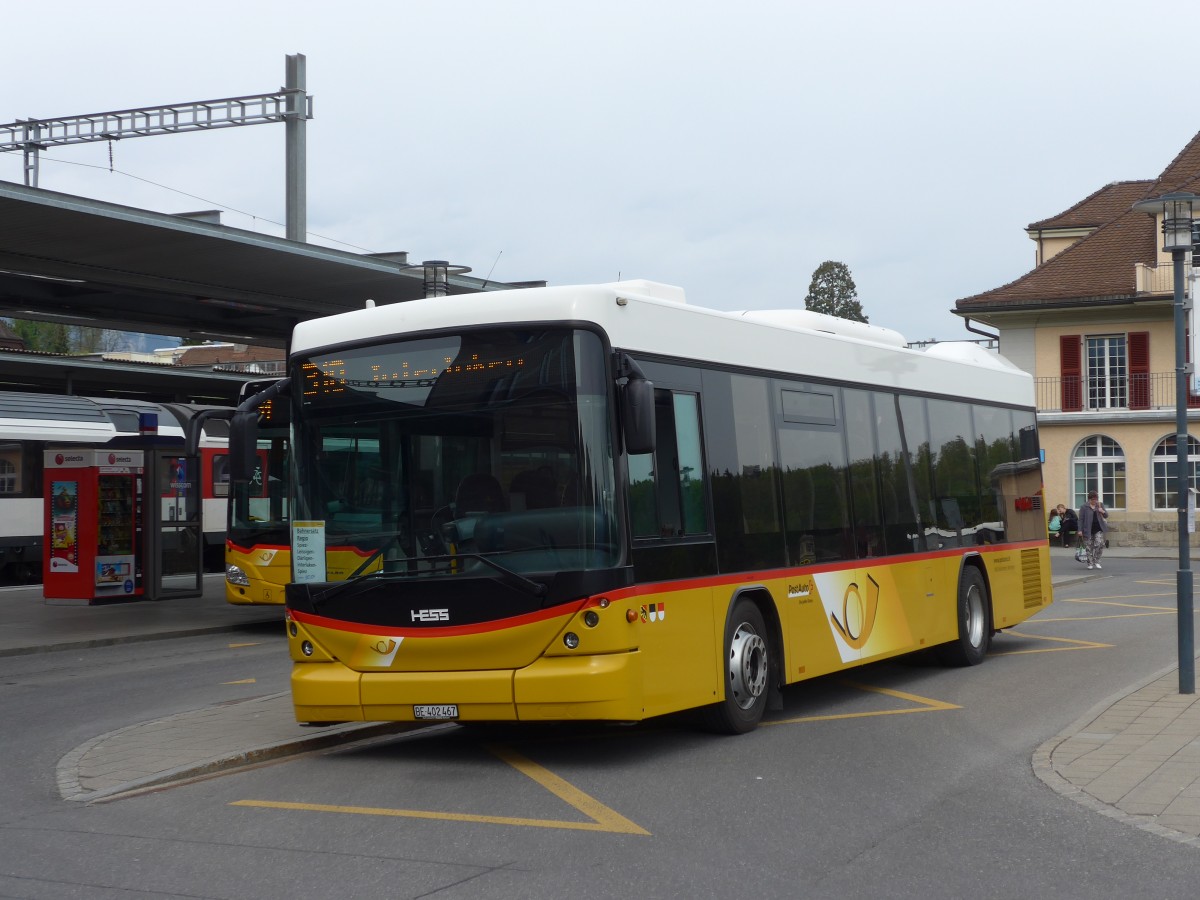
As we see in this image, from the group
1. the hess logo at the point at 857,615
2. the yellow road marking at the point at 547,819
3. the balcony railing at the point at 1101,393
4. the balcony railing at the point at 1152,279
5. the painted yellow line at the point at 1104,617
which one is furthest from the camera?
the balcony railing at the point at 1101,393

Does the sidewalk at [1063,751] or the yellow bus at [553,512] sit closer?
the sidewalk at [1063,751]

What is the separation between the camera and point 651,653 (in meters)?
8.91

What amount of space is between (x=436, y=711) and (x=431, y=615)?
1.88 feet

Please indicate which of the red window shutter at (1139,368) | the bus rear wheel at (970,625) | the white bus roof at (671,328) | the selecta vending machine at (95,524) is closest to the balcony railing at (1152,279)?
the red window shutter at (1139,368)

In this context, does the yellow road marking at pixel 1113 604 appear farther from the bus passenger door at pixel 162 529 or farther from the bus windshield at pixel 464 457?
the bus windshield at pixel 464 457

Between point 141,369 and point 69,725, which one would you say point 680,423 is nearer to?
point 69,725

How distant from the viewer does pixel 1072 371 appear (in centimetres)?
5038

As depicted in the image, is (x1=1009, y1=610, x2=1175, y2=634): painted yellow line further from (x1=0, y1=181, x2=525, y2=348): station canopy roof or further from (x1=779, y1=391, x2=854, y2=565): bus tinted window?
(x1=0, y1=181, x2=525, y2=348): station canopy roof

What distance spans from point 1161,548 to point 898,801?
4264 centimetres

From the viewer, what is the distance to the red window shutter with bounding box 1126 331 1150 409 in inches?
1943

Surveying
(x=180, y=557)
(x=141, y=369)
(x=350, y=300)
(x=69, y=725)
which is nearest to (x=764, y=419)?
(x=69, y=725)

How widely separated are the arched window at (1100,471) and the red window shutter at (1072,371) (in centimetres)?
129

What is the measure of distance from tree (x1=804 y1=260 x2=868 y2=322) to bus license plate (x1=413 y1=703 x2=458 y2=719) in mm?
83917

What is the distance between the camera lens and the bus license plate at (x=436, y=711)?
8852mm
